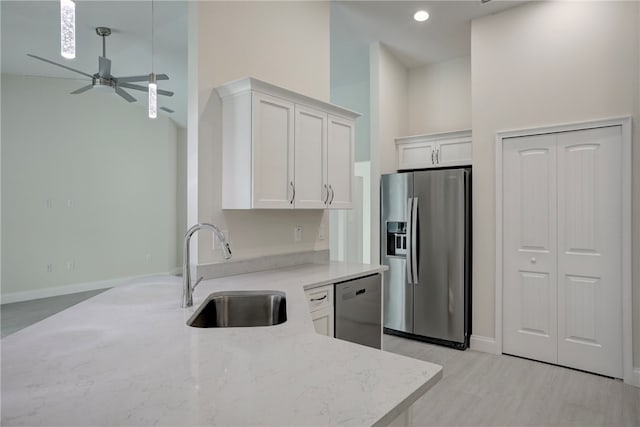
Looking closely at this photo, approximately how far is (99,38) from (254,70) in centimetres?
240

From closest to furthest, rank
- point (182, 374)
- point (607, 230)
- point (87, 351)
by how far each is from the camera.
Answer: point (182, 374) → point (87, 351) → point (607, 230)

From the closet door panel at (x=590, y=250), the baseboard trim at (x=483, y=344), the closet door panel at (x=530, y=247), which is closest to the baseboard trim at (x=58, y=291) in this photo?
the baseboard trim at (x=483, y=344)

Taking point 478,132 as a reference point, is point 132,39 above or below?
above

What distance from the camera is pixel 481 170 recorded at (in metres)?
3.58

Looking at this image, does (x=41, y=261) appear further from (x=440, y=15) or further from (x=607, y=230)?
(x=607, y=230)

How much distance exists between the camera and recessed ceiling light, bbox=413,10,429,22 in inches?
140

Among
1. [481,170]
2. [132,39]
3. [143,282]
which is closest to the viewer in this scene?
[143,282]

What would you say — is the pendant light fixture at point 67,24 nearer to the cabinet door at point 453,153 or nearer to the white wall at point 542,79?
the white wall at point 542,79

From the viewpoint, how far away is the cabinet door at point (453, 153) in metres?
4.05

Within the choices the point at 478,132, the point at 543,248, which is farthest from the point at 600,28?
the point at 543,248

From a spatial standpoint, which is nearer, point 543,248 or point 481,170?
point 543,248

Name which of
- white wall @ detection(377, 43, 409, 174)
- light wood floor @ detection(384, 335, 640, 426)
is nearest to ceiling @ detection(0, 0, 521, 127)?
white wall @ detection(377, 43, 409, 174)

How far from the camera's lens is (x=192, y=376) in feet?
3.29

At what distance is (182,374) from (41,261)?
19.6 ft
